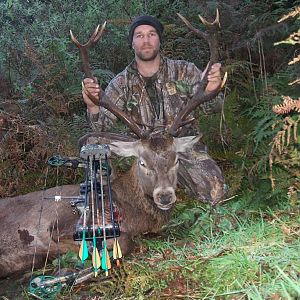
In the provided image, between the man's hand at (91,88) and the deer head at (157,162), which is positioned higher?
the man's hand at (91,88)

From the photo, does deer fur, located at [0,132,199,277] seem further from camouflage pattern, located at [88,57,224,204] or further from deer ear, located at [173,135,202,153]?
camouflage pattern, located at [88,57,224,204]

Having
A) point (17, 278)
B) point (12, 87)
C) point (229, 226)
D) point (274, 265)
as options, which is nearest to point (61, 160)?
point (17, 278)

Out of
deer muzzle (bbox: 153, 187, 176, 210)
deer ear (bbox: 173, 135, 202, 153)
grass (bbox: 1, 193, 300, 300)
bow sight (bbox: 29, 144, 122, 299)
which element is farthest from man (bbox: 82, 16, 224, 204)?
grass (bbox: 1, 193, 300, 300)

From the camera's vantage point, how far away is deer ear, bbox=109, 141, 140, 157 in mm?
5125

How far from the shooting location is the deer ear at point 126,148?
5.12 meters

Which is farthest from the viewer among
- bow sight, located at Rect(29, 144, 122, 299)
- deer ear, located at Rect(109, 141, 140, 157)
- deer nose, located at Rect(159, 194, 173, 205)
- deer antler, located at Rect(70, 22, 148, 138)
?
deer ear, located at Rect(109, 141, 140, 157)

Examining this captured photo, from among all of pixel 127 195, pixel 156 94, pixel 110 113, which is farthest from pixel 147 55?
pixel 127 195

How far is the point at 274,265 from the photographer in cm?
288

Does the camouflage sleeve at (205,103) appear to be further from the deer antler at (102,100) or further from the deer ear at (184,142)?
the deer antler at (102,100)

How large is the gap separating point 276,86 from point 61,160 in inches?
113

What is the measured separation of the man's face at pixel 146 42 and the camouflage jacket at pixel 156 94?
254 mm

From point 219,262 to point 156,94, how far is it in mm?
3077

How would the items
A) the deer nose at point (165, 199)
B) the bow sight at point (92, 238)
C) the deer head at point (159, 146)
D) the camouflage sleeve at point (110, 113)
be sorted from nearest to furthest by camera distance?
the bow sight at point (92, 238)
the deer nose at point (165, 199)
the deer head at point (159, 146)
the camouflage sleeve at point (110, 113)

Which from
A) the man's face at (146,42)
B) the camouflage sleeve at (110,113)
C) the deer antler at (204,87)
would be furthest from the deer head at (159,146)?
the man's face at (146,42)
